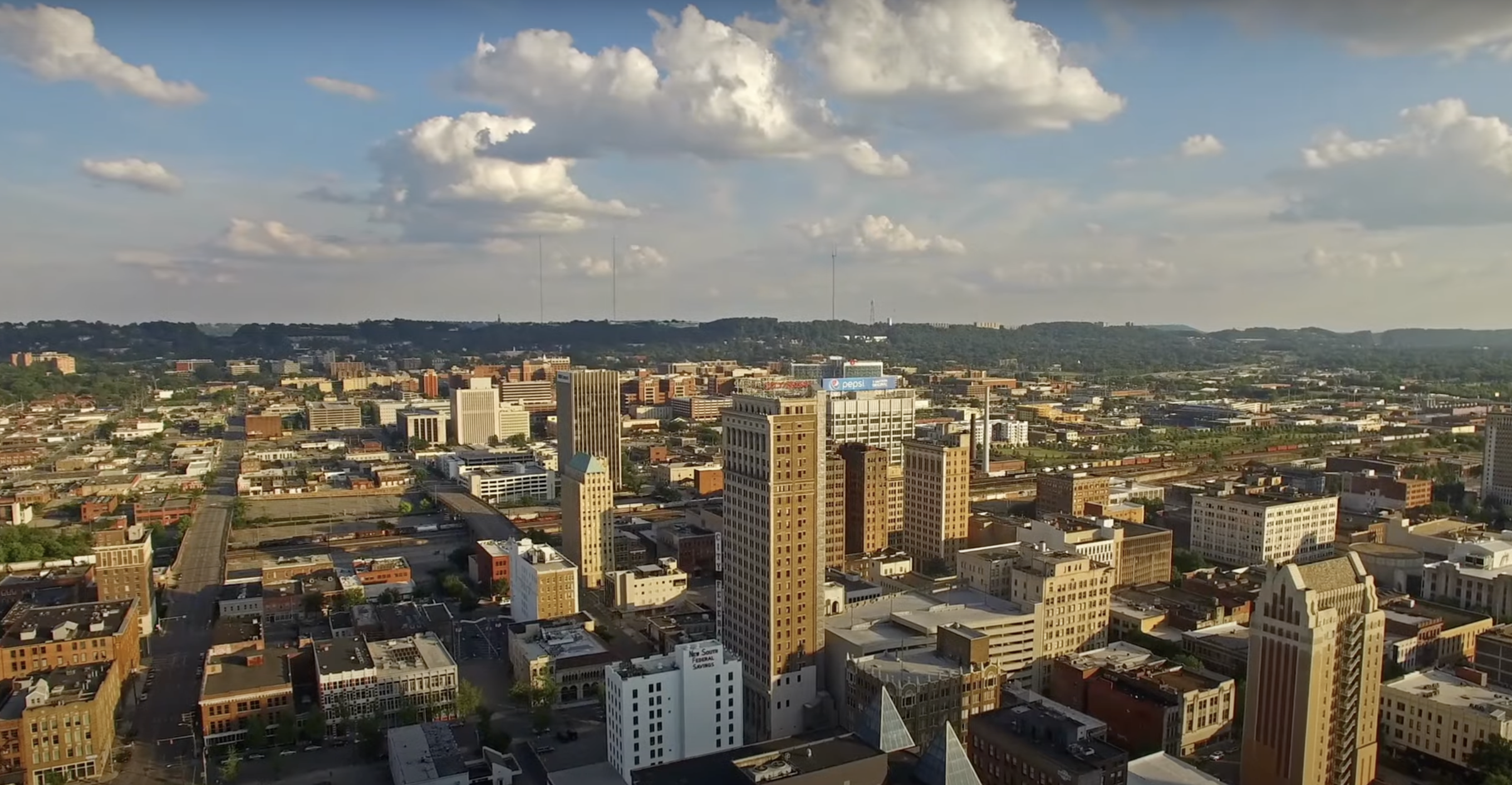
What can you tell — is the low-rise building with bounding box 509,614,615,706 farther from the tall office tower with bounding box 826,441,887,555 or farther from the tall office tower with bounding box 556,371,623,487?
the tall office tower with bounding box 556,371,623,487

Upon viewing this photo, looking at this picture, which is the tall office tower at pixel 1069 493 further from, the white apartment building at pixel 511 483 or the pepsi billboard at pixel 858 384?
the white apartment building at pixel 511 483

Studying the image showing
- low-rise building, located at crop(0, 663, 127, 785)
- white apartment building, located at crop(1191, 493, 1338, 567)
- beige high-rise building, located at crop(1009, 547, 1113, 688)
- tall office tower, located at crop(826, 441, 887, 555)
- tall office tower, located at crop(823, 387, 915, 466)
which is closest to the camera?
low-rise building, located at crop(0, 663, 127, 785)

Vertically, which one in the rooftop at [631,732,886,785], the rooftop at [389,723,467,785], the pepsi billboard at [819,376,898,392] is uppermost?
the pepsi billboard at [819,376,898,392]

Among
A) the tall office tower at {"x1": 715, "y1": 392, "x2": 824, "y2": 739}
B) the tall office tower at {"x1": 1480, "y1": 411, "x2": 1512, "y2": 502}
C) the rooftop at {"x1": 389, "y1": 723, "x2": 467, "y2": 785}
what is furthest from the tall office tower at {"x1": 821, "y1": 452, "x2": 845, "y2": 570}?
the tall office tower at {"x1": 1480, "y1": 411, "x2": 1512, "y2": 502}

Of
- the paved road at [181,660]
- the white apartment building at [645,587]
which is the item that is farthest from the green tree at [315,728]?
the white apartment building at [645,587]

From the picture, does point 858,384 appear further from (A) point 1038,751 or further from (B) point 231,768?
(B) point 231,768

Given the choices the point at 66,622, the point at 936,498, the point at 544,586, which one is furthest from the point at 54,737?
the point at 936,498
